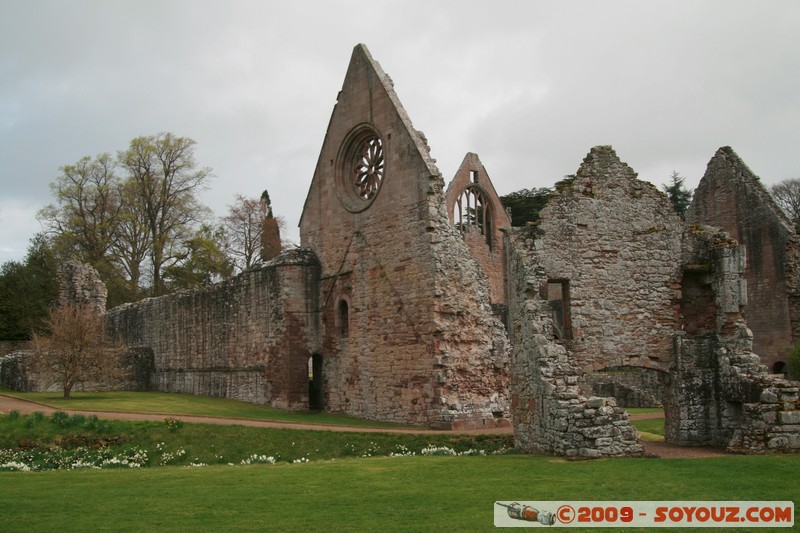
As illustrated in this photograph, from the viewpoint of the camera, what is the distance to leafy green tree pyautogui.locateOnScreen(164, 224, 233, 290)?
4275 cm

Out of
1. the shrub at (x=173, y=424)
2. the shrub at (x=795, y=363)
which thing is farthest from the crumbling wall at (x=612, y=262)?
the shrub at (x=173, y=424)

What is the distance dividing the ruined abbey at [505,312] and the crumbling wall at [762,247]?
5 cm

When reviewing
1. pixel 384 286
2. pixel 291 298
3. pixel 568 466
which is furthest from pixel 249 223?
pixel 568 466

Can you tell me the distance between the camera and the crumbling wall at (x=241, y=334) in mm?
23219

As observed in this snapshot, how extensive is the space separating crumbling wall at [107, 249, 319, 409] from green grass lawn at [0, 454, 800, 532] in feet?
39.3

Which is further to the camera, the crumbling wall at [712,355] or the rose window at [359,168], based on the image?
the rose window at [359,168]

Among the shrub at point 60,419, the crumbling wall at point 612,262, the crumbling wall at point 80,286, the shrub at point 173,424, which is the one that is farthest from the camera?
the crumbling wall at point 80,286

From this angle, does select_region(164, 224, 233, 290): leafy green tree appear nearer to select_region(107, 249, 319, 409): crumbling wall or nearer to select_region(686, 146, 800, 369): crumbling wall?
select_region(107, 249, 319, 409): crumbling wall

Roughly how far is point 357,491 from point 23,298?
124ft

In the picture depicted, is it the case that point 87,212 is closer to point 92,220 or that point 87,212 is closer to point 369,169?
point 92,220

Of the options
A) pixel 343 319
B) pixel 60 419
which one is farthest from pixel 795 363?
pixel 60 419

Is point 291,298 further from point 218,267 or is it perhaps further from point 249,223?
point 249,223

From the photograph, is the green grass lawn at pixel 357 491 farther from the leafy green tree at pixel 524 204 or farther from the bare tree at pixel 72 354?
the leafy green tree at pixel 524 204

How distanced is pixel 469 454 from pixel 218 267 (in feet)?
108
